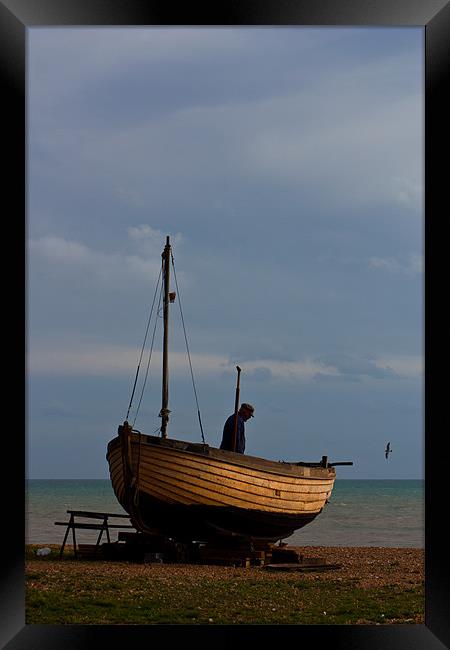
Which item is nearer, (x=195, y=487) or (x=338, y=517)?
(x=195, y=487)

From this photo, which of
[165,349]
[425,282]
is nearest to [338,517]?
[165,349]

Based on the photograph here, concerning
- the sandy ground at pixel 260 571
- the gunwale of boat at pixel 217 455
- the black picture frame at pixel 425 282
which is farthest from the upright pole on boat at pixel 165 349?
the black picture frame at pixel 425 282

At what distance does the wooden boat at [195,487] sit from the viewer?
8.57 metres

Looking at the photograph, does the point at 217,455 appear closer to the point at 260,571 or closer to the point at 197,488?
the point at 197,488

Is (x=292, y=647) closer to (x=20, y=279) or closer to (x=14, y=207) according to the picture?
(x=20, y=279)

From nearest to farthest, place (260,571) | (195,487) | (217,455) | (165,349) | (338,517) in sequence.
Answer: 1. (260,571)
2. (217,455)
3. (195,487)
4. (165,349)
5. (338,517)

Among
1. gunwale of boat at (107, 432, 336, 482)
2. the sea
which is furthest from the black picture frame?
the sea

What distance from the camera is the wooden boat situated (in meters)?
8.57

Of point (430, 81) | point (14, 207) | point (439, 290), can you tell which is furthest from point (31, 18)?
point (439, 290)

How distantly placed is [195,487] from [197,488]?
0.06 ft

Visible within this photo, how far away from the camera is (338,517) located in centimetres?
2700

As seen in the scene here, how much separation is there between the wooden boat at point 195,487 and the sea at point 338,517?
5.64 metres

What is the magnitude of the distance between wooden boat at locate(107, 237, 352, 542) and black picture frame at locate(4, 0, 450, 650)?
501 centimetres

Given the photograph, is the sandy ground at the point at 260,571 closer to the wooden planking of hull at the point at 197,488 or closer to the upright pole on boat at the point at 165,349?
the wooden planking of hull at the point at 197,488
